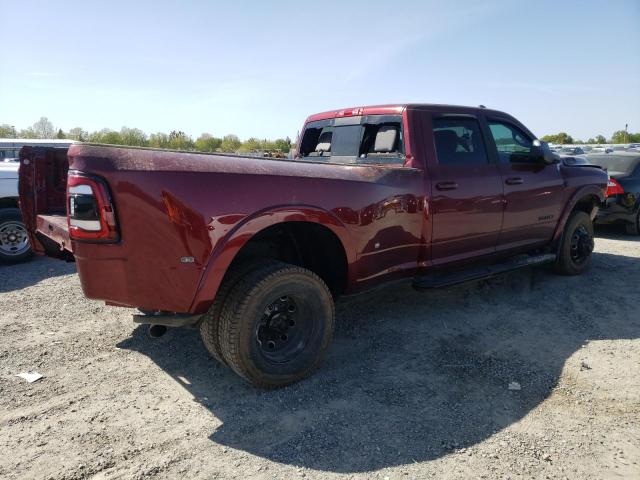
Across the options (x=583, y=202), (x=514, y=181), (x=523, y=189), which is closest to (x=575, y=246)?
(x=583, y=202)

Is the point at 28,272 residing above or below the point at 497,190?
below

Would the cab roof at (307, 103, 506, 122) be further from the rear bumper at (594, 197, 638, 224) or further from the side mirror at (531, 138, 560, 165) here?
the rear bumper at (594, 197, 638, 224)

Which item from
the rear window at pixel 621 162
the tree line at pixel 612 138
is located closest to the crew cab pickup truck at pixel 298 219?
the rear window at pixel 621 162

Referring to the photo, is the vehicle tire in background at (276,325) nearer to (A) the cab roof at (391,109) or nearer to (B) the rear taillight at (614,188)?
(A) the cab roof at (391,109)

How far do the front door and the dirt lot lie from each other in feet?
2.48

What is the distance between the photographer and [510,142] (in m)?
4.70

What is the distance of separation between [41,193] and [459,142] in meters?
3.72

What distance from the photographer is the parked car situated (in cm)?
785

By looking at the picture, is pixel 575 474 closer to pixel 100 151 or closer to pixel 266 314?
pixel 266 314

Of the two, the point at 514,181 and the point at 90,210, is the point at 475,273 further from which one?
the point at 90,210

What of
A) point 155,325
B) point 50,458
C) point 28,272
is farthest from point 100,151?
point 28,272

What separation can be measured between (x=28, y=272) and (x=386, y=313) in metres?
4.89

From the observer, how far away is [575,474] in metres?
2.24

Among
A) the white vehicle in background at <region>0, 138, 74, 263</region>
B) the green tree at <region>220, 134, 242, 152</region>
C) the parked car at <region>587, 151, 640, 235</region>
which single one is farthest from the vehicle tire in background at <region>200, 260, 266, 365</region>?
the green tree at <region>220, 134, 242, 152</region>
